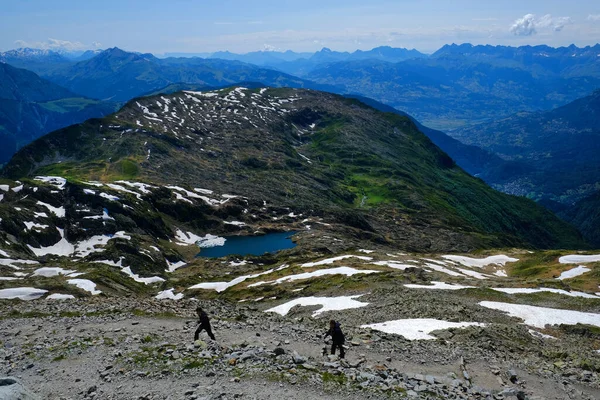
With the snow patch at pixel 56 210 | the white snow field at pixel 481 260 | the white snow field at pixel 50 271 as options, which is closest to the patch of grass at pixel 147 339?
the white snow field at pixel 50 271

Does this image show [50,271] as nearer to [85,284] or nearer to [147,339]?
[85,284]

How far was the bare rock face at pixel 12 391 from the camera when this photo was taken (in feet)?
66.8

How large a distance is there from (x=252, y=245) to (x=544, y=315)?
13800cm

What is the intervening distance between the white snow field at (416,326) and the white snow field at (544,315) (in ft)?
26.4

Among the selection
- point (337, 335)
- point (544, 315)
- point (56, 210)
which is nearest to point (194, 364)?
point (337, 335)

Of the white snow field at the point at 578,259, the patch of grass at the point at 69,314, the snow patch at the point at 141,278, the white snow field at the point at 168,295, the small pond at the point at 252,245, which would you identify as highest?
the patch of grass at the point at 69,314

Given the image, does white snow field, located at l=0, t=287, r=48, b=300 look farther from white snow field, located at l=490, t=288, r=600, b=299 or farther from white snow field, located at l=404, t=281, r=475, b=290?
white snow field, located at l=490, t=288, r=600, b=299

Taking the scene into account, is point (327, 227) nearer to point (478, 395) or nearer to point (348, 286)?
point (348, 286)

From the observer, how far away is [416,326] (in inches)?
1677

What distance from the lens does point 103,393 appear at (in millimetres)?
25328

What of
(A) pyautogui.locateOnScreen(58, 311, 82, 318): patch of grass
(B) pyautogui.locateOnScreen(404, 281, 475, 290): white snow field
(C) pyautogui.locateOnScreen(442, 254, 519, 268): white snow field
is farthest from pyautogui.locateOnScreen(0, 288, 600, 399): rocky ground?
(C) pyautogui.locateOnScreen(442, 254, 519, 268): white snow field

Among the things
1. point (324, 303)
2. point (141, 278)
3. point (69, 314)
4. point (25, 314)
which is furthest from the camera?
point (141, 278)

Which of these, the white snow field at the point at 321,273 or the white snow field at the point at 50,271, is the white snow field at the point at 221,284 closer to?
the white snow field at the point at 321,273

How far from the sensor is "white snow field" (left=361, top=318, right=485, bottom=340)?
132ft
